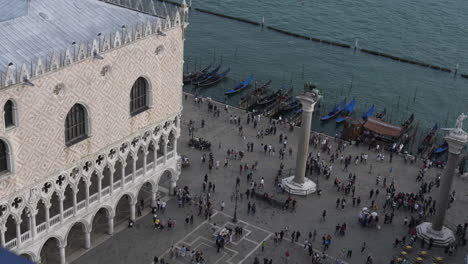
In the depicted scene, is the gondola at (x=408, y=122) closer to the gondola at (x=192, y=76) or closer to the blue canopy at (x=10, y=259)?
the gondola at (x=192, y=76)

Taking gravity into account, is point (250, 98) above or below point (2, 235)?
below

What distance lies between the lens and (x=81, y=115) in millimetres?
56969

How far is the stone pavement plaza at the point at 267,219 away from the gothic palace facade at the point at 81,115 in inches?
119

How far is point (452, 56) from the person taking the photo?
4963 inches

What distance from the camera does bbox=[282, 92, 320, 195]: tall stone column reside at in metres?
69.2

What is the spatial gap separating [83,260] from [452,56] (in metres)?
85.8

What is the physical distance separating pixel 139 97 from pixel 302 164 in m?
18.8

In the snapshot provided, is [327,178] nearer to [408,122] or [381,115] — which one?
[408,122]

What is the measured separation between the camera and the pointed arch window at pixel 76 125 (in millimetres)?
55906

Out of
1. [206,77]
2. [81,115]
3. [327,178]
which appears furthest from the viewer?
[206,77]

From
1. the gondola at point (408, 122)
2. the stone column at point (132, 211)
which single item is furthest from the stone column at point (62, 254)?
the gondola at point (408, 122)

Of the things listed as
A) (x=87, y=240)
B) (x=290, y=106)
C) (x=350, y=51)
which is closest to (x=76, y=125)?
(x=87, y=240)

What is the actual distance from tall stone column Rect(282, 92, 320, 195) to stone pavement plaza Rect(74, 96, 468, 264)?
3.34 ft

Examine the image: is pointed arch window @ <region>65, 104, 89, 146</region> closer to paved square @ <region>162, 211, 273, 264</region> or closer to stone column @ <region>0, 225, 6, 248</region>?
stone column @ <region>0, 225, 6, 248</region>
